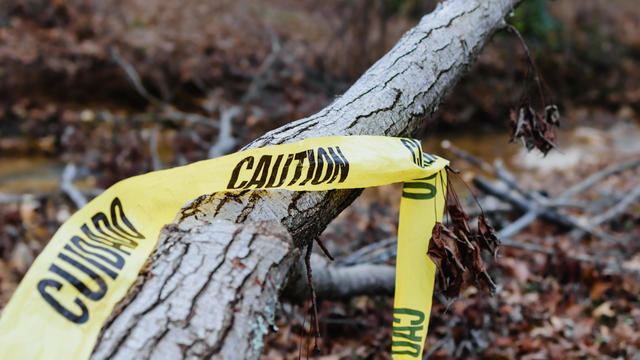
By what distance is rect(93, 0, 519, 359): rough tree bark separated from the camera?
104 centimetres

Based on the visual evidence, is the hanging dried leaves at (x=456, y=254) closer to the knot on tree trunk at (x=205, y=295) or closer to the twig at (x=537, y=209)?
the knot on tree trunk at (x=205, y=295)

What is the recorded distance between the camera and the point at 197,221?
1328 millimetres

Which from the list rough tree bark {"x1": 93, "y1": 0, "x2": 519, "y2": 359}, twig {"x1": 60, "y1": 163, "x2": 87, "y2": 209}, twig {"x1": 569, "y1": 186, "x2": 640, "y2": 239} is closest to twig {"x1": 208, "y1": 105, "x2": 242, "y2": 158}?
twig {"x1": 60, "y1": 163, "x2": 87, "y2": 209}

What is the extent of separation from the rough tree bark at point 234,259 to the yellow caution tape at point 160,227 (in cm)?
5

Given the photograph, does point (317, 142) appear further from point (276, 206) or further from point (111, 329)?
point (111, 329)


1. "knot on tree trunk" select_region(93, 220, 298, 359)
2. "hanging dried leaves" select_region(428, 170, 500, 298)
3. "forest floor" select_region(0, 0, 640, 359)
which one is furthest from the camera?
"forest floor" select_region(0, 0, 640, 359)

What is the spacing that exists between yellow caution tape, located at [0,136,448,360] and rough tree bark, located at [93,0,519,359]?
0.18ft

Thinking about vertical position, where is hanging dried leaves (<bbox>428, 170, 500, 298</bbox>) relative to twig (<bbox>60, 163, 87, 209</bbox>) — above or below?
below

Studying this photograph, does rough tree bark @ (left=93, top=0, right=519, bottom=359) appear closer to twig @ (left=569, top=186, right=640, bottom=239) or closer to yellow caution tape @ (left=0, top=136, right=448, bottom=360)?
yellow caution tape @ (left=0, top=136, right=448, bottom=360)

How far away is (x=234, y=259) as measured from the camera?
1.19m

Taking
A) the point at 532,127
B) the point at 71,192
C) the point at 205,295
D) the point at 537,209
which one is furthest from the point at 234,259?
the point at 537,209

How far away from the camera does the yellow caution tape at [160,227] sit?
109cm

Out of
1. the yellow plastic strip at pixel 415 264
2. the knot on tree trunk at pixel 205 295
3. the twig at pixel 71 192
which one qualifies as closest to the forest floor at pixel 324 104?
the twig at pixel 71 192

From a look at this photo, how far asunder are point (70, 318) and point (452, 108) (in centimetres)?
952
